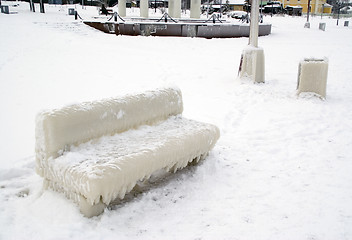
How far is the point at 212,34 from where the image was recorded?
758 inches

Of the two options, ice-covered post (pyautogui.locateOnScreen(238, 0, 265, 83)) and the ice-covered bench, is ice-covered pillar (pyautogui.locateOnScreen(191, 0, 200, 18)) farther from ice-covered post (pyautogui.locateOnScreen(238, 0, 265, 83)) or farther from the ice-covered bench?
the ice-covered bench

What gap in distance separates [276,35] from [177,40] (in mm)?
7177

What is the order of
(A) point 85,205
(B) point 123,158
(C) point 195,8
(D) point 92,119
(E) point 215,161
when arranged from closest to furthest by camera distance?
(A) point 85,205, (B) point 123,158, (D) point 92,119, (E) point 215,161, (C) point 195,8

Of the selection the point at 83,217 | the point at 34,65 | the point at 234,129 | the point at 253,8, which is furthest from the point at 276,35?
the point at 83,217

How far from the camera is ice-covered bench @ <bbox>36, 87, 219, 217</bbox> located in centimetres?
296

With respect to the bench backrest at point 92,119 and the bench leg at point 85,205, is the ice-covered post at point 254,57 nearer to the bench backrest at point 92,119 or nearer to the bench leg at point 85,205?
the bench backrest at point 92,119

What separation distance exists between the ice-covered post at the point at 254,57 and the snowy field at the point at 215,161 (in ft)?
1.03

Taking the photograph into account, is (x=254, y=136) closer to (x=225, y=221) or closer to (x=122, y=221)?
(x=225, y=221)

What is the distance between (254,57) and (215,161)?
4.81 m

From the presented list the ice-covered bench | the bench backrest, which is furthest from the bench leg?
the bench backrest

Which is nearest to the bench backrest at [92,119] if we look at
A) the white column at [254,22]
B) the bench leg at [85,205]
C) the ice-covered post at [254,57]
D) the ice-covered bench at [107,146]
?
the ice-covered bench at [107,146]

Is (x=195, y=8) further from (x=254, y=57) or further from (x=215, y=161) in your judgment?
(x=215, y=161)

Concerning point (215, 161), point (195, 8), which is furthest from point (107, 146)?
point (195, 8)

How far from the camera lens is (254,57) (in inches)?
333
